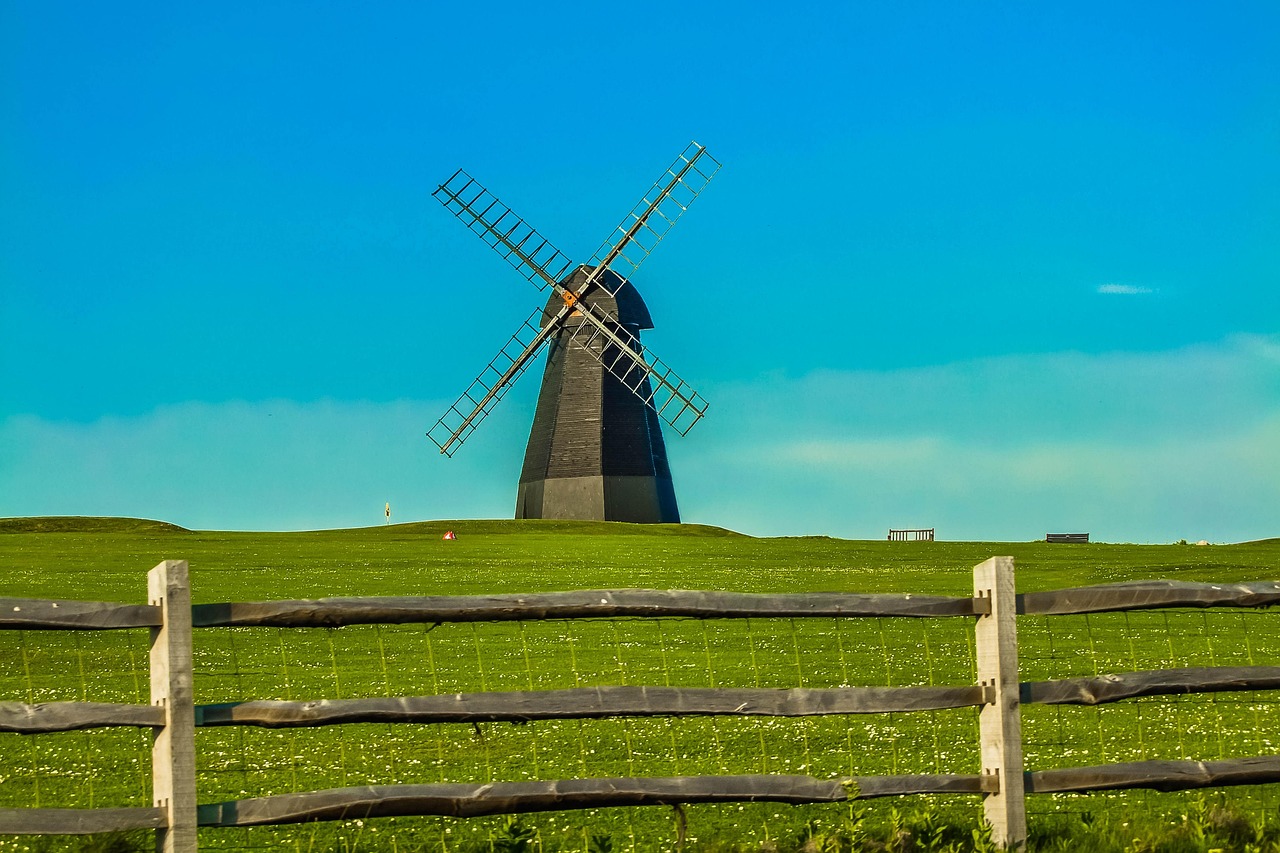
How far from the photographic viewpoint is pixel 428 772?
43.1 ft

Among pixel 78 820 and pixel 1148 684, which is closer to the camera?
pixel 78 820

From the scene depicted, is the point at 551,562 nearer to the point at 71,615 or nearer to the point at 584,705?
the point at 584,705

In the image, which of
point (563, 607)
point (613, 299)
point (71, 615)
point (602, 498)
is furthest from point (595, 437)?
point (71, 615)

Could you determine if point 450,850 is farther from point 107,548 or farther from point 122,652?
point 107,548

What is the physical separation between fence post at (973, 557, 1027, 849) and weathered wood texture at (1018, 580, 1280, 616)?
0.84 feet

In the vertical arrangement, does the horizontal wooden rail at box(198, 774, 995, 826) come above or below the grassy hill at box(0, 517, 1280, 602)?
below

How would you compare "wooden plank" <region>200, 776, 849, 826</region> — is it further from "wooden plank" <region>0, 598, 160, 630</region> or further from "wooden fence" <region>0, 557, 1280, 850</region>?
"wooden plank" <region>0, 598, 160, 630</region>

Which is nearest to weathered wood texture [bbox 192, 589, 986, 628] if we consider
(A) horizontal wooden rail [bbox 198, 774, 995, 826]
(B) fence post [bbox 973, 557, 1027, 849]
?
(B) fence post [bbox 973, 557, 1027, 849]

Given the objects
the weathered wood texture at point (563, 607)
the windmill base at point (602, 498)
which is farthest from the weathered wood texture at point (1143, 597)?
the windmill base at point (602, 498)

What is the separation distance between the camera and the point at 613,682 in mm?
18906

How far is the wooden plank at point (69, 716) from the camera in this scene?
798cm

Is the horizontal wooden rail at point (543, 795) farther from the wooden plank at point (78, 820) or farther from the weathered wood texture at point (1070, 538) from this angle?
the weathered wood texture at point (1070, 538)

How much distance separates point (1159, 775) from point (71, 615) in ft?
23.2

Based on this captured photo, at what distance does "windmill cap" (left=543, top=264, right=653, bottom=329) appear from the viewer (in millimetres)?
63562
